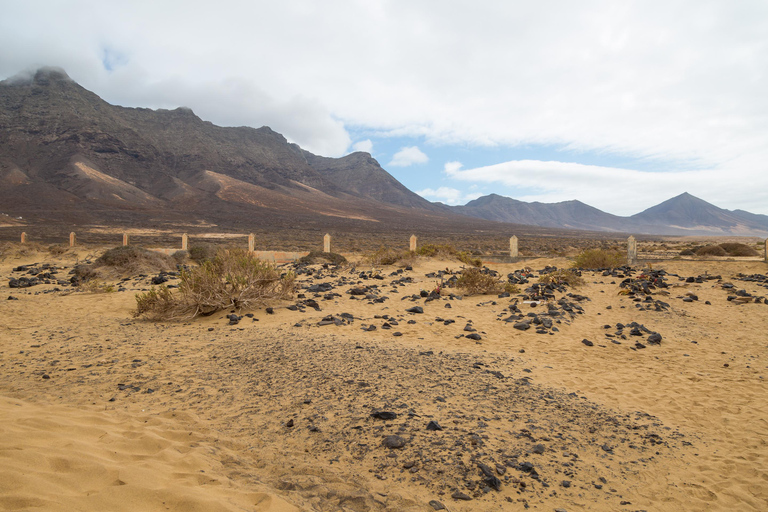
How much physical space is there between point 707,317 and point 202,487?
9382 millimetres

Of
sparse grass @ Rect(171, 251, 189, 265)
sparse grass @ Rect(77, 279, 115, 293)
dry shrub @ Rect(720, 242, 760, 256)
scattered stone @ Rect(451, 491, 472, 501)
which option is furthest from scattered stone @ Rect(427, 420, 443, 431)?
dry shrub @ Rect(720, 242, 760, 256)

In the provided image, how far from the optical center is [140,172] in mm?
100188

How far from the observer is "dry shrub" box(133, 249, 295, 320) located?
7.63 meters

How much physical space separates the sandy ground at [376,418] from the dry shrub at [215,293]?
1.56ft

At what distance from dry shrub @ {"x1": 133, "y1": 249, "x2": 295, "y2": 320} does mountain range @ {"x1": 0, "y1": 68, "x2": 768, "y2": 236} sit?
5135 cm

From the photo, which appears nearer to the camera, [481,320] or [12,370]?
[12,370]

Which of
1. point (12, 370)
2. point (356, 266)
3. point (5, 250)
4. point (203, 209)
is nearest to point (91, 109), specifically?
point (203, 209)

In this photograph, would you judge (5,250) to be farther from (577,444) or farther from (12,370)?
(577,444)

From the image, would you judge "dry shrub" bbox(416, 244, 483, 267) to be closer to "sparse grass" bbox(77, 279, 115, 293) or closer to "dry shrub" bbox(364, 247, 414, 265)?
"dry shrub" bbox(364, 247, 414, 265)

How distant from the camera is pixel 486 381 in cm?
468

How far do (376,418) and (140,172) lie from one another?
117 meters

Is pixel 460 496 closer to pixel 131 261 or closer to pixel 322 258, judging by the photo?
pixel 131 261

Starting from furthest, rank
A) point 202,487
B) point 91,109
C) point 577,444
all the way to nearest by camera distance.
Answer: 1. point 91,109
2. point 577,444
3. point 202,487

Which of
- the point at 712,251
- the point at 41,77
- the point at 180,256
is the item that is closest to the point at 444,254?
the point at 180,256
